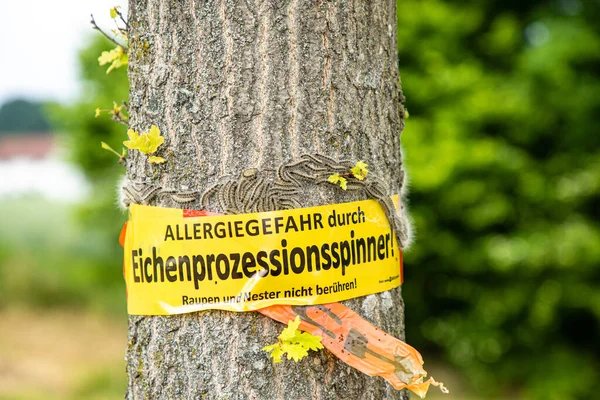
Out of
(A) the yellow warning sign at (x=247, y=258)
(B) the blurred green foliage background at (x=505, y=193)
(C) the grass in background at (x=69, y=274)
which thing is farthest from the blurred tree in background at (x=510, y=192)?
(A) the yellow warning sign at (x=247, y=258)

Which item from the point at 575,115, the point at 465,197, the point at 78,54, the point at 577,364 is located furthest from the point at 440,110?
the point at 78,54

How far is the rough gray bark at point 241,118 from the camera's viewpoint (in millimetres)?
1377

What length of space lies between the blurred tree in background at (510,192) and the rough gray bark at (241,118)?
150 inches

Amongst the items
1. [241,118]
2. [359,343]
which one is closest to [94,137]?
[241,118]

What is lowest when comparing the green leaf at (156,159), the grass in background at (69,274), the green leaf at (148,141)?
the green leaf at (156,159)

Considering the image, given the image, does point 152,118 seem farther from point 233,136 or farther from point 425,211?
point 425,211

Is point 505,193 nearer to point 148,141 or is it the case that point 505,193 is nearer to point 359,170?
point 359,170

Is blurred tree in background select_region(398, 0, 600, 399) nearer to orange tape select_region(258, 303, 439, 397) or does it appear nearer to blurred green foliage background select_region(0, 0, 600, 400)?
blurred green foliage background select_region(0, 0, 600, 400)

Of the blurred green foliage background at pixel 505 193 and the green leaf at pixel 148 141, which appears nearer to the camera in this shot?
the green leaf at pixel 148 141

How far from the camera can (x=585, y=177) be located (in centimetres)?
500

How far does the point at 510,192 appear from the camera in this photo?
212 inches

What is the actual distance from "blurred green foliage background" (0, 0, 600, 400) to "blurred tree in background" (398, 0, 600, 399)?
12 millimetres

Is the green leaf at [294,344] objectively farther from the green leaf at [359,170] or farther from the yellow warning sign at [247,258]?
the green leaf at [359,170]

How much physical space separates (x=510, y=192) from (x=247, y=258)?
4.51 metres
